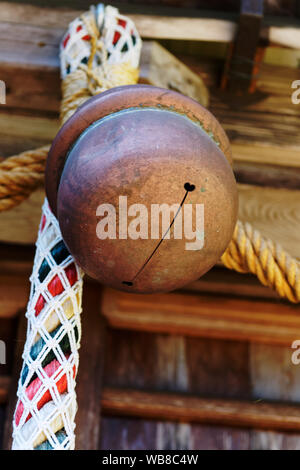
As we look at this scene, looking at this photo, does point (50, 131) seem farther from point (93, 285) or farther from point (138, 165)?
point (138, 165)

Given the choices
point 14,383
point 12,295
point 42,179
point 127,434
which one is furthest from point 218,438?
point 42,179

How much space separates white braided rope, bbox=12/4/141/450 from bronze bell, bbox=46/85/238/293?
99 millimetres

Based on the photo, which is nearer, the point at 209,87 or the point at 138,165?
the point at 138,165

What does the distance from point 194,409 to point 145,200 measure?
69 cm

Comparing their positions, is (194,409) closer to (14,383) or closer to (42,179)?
(14,383)

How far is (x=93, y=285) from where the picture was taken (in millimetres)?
1399

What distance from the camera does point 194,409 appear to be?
1.27 meters

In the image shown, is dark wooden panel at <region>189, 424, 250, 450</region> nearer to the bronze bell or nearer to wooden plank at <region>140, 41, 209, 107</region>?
the bronze bell

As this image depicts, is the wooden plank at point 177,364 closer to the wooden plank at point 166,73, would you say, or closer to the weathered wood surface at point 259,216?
the weathered wood surface at point 259,216

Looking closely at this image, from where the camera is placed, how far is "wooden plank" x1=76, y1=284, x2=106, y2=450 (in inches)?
48.8

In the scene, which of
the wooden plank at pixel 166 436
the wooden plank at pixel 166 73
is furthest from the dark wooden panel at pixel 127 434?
the wooden plank at pixel 166 73

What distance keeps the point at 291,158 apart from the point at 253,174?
99mm
